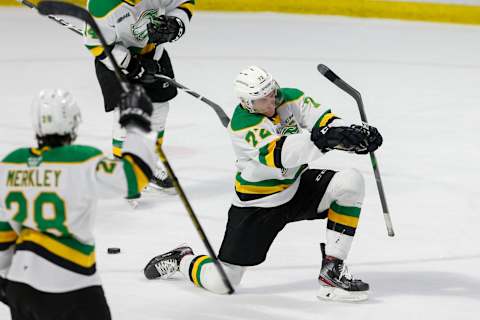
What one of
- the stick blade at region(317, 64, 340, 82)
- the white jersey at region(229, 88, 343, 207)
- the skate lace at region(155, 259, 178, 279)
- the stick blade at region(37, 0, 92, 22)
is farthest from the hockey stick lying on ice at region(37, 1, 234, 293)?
the stick blade at region(317, 64, 340, 82)

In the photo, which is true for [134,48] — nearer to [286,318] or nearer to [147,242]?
[147,242]

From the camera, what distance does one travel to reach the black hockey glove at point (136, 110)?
7.91 ft

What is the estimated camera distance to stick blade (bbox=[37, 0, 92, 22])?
2768 mm

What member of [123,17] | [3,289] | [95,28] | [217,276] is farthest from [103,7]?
[3,289]

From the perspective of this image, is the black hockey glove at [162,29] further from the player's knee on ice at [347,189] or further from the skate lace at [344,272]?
the skate lace at [344,272]

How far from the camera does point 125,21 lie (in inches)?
183

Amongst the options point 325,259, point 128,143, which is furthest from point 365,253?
point 128,143

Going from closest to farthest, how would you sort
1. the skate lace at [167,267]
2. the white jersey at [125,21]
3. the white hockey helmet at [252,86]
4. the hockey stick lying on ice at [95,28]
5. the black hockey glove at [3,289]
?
the black hockey glove at [3,289], the hockey stick lying on ice at [95,28], the white hockey helmet at [252,86], the skate lace at [167,267], the white jersey at [125,21]

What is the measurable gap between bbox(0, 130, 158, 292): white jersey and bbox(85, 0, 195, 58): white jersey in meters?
2.14

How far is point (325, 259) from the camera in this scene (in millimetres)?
3561

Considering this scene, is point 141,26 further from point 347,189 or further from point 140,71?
point 347,189

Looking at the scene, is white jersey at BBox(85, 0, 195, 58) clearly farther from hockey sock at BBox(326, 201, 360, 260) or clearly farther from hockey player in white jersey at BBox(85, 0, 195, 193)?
hockey sock at BBox(326, 201, 360, 260)

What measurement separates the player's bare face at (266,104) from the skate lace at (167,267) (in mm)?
585

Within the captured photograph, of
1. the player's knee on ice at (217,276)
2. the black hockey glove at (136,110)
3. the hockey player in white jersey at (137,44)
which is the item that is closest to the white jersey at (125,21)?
the hockey player in white jersey at (137,44)
